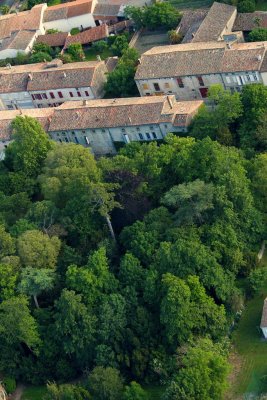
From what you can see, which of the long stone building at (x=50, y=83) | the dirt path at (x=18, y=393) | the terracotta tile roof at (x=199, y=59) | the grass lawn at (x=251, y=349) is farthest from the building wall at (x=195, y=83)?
the dirt path at (x=18, y=393)

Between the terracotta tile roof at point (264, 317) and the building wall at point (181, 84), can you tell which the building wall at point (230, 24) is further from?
the terracotta tile roof at point (264, 317)

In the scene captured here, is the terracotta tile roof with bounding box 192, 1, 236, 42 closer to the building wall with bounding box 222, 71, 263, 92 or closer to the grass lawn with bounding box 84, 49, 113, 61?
the building wall with bounding box 222, 71, 263, 92

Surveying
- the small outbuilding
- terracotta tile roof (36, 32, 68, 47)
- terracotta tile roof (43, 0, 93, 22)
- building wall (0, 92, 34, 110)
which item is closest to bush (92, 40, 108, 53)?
terracotta tile roof (36, 32, 68, 47)

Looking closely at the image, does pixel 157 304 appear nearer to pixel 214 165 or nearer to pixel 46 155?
pixel 214 165

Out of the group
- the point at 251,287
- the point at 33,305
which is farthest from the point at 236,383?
the point at 33,305

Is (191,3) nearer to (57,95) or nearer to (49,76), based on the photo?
(49,76)
